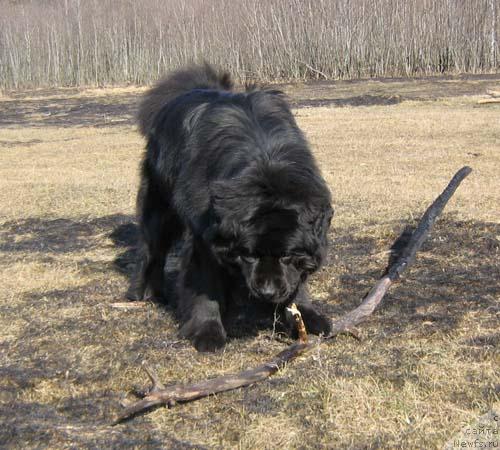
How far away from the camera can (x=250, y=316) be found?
5664 millimetres

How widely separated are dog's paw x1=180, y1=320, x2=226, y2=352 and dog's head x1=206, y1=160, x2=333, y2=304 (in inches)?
26.9

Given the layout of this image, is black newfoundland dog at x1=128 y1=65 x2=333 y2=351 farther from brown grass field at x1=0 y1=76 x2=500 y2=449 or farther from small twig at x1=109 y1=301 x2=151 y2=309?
brown grass field at x1=0 y1=76 x2=500 y2=449

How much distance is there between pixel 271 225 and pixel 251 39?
91.8 feet

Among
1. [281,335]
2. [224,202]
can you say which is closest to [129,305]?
[281,335]

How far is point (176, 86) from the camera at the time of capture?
6.64 meters

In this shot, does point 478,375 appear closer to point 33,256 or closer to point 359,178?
point 33,256

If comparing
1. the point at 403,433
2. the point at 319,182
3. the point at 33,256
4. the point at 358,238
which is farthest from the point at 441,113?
the point at 403,433

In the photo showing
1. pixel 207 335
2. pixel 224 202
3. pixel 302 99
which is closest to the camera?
pixel 224 202

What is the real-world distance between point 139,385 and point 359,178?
6583 millimetres

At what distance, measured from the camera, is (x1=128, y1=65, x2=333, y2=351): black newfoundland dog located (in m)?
4.46

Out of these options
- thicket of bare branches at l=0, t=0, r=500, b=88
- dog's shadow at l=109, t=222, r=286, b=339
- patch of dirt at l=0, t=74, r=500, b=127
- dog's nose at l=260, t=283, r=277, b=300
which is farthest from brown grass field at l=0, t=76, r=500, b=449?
thicket of bare branches at l=0, t=0, r=500, b=88

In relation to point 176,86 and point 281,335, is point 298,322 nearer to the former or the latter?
point 281,335

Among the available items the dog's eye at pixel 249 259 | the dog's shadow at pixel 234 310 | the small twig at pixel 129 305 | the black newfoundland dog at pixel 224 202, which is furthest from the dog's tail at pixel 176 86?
the dog's eye at pixel 249 259

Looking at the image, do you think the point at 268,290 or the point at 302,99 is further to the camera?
the point at 302,99
